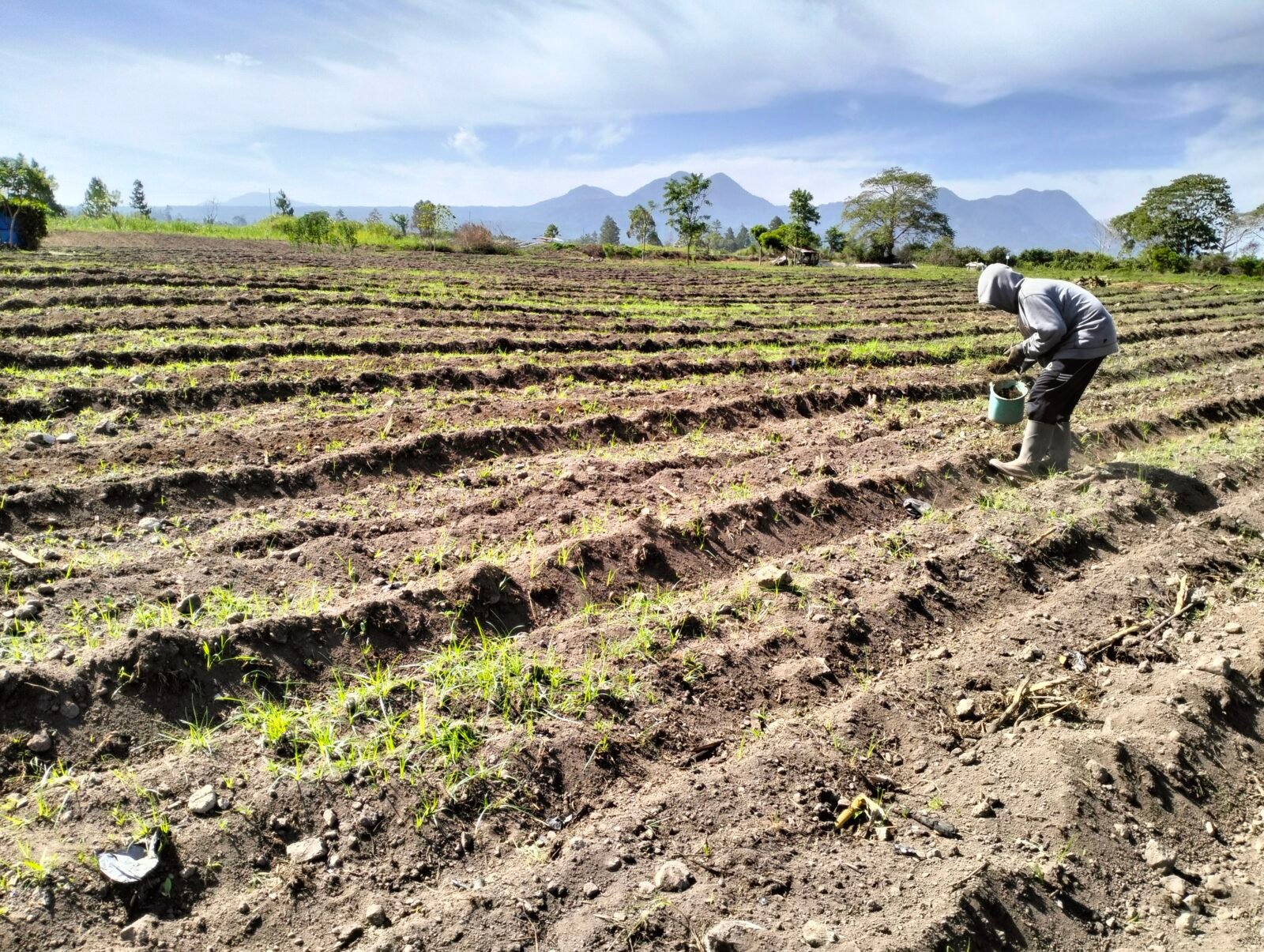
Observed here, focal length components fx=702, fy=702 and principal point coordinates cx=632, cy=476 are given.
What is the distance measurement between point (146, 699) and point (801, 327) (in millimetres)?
12889

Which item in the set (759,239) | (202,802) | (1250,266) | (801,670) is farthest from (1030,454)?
(759,239)

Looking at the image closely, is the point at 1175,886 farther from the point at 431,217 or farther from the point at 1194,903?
the point at 431,217

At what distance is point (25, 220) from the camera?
21094 mm

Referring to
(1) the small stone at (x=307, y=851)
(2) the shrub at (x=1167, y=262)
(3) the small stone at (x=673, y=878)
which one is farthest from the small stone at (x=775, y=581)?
(2) the shrub at (x=1167, y=262)

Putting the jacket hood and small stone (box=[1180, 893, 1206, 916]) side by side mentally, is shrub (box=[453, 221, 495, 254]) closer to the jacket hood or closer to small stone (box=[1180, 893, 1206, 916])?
the jacket hood

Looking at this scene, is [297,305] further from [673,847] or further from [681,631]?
[673,847]

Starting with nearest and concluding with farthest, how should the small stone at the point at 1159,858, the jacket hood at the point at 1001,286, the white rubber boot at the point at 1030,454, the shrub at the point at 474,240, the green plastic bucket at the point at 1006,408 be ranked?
the small stone at the point at 1159,858, the jacket hood at the point at 1001,286, the white rubber boot at the point at 1030,454, the green plastic bucket at the point at 1006,408, the shrub at the point at 474,240

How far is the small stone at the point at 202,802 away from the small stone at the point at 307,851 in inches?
13.1

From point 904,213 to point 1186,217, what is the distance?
68.7ft

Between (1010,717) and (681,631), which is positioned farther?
(681,631)

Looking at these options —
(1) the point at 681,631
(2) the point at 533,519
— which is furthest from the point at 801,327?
(1) the point at 681,631

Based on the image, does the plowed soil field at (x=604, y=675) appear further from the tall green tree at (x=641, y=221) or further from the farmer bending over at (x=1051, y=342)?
the tall green tree at (x=641, y=221)

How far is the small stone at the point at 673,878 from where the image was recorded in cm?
235

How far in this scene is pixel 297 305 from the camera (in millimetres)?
12133
